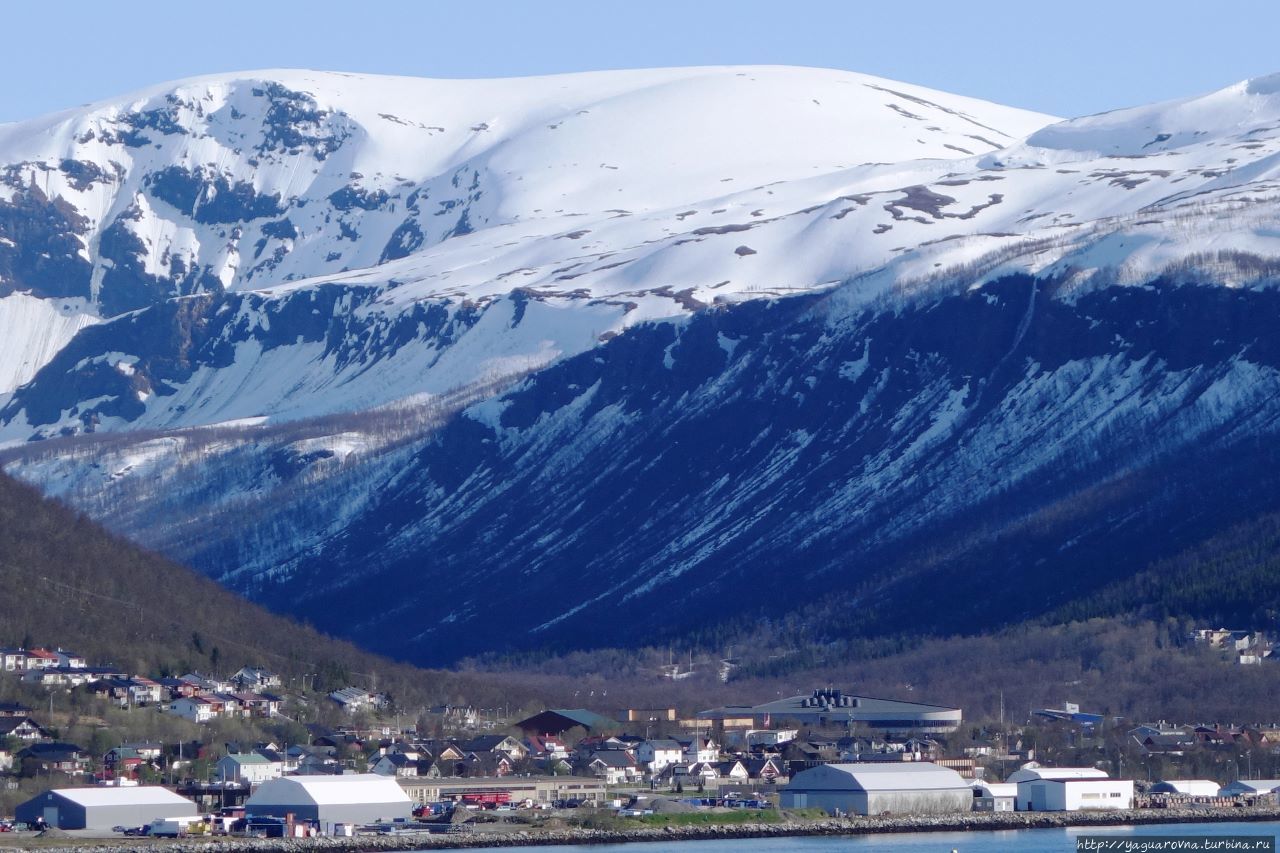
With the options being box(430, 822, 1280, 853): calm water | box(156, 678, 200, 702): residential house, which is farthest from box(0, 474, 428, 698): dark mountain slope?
box(430, 822, 1280, 853): calm water

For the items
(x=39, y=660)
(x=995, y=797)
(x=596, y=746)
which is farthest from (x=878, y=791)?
(x=39, y=660)

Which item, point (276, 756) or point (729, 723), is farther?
point (729, 723)

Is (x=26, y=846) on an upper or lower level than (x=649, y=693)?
lower

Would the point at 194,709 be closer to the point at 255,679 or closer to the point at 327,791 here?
the point at 255,679

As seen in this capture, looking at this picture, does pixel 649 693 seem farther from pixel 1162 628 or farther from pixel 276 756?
pixel 276 756

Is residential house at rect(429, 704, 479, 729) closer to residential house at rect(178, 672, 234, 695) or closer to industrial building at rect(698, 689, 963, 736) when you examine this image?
residential house at rect(178, 672, 234, 695)

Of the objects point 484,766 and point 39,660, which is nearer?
point 484,766

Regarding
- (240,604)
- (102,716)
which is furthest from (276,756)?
(240,604)
